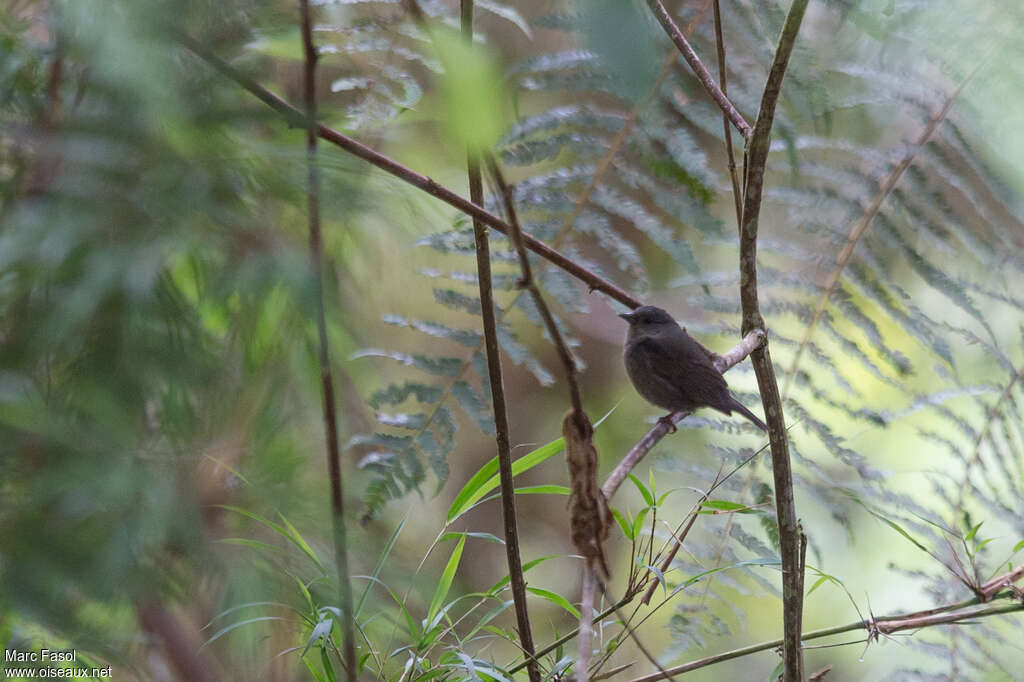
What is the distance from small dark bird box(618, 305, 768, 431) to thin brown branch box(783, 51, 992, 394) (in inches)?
11.0

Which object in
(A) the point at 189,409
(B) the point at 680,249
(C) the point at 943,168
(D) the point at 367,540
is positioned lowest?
(D) the point at 367,540

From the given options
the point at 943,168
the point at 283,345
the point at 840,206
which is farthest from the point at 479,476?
the point at 943,168

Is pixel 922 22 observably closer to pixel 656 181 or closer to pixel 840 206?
pixel 840 206

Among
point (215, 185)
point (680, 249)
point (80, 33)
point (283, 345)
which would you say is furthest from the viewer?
point (680, 249)

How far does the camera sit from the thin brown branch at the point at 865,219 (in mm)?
1831

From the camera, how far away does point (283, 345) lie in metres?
1.29

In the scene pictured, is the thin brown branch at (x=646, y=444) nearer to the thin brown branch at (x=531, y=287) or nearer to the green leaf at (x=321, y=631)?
the thin brown branch at (x=531, y=287)

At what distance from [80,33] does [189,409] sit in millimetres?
517

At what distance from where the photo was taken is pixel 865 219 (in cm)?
184

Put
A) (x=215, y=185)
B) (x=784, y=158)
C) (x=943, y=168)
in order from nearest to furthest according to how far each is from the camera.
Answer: (x=215, y=185), (x=943, y=168), (x=784, y=158)

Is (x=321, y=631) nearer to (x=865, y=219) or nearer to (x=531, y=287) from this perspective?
(x=531, y=287)

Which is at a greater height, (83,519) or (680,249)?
(680,249)

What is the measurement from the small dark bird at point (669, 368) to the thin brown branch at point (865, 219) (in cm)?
28

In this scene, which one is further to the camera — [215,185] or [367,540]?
[367,540]
